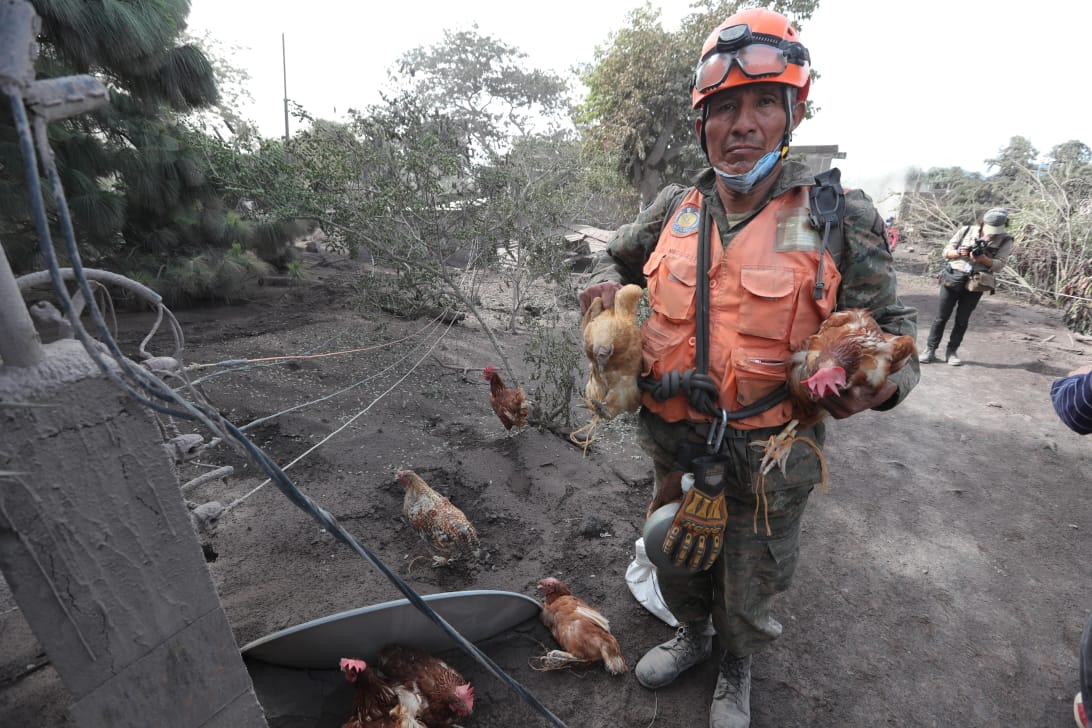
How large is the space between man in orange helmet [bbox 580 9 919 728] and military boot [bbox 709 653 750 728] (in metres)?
0.30

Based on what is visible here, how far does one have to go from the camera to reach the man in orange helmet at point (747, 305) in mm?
1697

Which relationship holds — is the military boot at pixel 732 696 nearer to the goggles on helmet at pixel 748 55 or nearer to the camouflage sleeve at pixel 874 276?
the camouflage sleeve at pixel 874 276

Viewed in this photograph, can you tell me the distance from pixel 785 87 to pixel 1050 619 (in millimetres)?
3443

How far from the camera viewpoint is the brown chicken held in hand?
151 centimetres

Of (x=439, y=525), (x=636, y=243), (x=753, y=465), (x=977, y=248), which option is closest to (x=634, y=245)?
(x=636, y=243)

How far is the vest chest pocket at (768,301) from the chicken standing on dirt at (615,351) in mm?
391

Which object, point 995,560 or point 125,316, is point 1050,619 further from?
point 125,316

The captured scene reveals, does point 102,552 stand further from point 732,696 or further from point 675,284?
point 732,696

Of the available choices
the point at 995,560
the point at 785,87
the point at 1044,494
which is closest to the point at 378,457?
the point at 785,87

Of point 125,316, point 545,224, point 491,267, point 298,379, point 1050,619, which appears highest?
point 545,224

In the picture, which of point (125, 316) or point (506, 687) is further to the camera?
point (125, 316)

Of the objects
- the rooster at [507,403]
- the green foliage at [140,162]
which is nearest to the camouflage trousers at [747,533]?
the rooster at [507,403]

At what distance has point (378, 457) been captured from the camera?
4.25 m

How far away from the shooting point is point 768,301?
1699mm
